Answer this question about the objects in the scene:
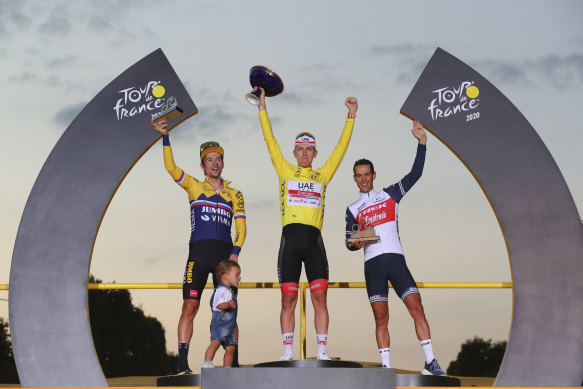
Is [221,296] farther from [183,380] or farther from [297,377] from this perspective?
[297,377]

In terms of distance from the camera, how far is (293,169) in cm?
682

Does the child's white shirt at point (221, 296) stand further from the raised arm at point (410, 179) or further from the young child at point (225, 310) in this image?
the raised arm at point (410, 179)

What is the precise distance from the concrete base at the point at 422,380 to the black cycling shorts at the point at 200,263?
1.91m

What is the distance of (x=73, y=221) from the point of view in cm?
727

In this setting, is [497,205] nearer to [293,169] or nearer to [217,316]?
[293,169]

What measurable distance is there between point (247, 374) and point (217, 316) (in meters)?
0.97

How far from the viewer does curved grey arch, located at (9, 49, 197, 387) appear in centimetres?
684

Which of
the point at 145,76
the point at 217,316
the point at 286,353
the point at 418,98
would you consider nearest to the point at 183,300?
the point at 217,316

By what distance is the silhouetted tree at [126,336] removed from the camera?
33.7m

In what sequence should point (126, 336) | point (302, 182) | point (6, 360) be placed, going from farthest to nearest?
point (126, 336) < point (6, 360) < point (302, 182)

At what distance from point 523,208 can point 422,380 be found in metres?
2.08

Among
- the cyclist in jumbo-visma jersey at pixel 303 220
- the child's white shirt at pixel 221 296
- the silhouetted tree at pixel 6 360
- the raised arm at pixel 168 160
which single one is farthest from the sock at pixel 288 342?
the silhouetted tree at pixel 6 360

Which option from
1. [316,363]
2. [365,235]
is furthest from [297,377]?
[365,235]

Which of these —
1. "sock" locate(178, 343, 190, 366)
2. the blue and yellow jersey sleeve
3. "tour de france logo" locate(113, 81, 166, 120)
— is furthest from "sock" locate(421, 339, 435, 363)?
"tour de france logo" locate(113, 81, 166, 120)
